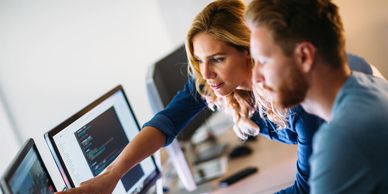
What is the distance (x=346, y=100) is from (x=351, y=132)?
0.09 metres

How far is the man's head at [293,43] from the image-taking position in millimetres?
1161

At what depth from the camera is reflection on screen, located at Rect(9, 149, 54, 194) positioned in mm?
1238

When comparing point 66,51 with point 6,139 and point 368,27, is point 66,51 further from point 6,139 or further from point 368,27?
point 368,27

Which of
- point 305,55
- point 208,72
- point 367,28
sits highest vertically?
point 305,55

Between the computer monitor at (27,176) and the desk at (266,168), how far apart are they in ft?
3.03

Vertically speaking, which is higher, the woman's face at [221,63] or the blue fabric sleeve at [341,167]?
the woman's face at [221,63]

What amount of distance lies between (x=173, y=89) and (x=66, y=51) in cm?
78

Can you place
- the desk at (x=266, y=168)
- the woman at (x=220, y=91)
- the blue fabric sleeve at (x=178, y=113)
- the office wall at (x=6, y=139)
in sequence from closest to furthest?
the woman at (x=220, y=91) < the blue fabric sleeve at (x=178, y=113) < the desk at (x=266, y=168) < the office wall at (x=6, y=139)

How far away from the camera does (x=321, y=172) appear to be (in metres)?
1.04

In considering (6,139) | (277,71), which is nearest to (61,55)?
(6,139)

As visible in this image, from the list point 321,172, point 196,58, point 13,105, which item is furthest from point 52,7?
point 321,172

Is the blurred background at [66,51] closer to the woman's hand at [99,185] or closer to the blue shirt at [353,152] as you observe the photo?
the woman's hand at [99,185]

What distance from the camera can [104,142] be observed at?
1809 mm

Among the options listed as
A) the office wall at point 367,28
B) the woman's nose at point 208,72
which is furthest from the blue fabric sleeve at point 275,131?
the office wall at point 367,28
